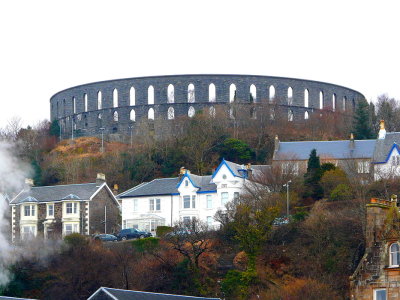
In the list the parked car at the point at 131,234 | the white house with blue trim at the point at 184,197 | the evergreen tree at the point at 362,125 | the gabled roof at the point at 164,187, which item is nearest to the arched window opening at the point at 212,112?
the evergreen tree at the point at 362,125

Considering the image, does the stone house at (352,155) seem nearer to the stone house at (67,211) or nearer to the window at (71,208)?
the stone house at (67,211)

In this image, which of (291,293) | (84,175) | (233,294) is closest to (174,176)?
(84,175)

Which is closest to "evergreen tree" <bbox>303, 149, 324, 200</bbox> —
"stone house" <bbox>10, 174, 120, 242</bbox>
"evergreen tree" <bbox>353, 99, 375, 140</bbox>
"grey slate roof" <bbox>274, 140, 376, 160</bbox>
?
"grey slate roof" <bbox>274, 140, 376, 160</bbox>

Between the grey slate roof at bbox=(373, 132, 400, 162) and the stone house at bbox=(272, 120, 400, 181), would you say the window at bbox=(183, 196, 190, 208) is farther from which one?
the grey slate roof at bbox=(373, 132, 400, 162)

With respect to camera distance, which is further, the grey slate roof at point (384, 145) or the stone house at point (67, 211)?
the stone house at point (67, 211)

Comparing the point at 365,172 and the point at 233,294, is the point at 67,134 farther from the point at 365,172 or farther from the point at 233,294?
the point at 233,294

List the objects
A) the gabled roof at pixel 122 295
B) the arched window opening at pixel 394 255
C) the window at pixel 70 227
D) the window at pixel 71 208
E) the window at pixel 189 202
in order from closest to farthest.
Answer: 1. the arched window opening at pixel 394 255
2. the gabled roof at pixel 122 295
3. the window at pixel 189 202
4. the window at pixel 70 227
5. the window at pixel 71 208

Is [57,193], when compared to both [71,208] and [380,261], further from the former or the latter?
[380,261]

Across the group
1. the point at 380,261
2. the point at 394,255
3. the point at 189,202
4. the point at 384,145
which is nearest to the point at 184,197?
the point at 189,202
